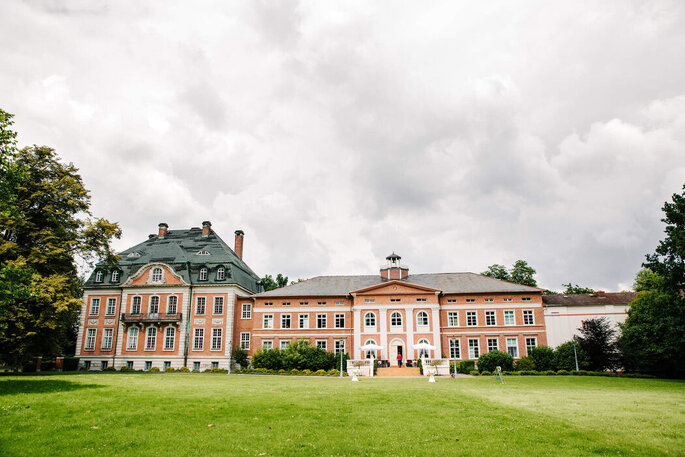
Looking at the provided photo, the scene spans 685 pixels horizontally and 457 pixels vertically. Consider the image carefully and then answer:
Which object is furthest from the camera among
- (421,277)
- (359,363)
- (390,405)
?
(421,277)

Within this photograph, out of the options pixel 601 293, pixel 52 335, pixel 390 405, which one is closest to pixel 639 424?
pixel 390 405

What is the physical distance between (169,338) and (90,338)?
360 inches

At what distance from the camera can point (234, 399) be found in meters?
14.9

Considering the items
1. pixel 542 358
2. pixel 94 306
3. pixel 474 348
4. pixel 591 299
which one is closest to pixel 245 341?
pixel 94 306

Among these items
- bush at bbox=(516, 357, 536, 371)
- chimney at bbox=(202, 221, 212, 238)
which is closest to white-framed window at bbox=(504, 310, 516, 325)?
bush at bbox=(516, 357, 536, 371)

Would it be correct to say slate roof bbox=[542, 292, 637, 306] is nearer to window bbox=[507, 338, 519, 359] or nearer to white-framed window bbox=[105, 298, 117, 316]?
window bbox=[507, 338, 519, 359]

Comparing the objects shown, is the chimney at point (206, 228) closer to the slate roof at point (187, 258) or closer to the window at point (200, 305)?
the slate roof at point (187, 258)

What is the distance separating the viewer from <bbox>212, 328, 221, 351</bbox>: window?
4597 cm

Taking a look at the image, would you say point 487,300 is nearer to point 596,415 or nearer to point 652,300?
point 652,300

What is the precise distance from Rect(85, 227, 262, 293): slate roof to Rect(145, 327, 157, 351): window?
6385mm

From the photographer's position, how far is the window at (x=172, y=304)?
47184mm

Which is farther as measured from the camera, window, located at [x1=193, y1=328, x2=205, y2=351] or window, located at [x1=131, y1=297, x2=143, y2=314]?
window, located at [x1=131, y1=297, x2=143, y2=314]

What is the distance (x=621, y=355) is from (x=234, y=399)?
38.7 meters

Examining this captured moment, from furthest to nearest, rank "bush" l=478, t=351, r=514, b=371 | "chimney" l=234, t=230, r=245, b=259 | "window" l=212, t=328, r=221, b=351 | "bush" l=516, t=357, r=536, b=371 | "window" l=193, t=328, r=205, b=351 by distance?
"chimney" l=234, t=230, r=245, b=259 → "window" l=193, t=328, r=205, b=351 → "window" l=212, t=328, r=221, b=351 → "bush" l=516, t=357, r=536, b=371 → "bush" l=478, t=351, r=514, b=371
